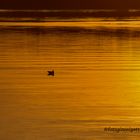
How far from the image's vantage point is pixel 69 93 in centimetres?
952

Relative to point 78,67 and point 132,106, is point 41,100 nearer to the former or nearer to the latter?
point 132,106

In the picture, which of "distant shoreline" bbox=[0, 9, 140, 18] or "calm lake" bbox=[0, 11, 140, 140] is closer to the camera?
"calm lake" bbox=[0, 11, 140, 140]

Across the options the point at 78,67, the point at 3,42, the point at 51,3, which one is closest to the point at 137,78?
the point at 78,67

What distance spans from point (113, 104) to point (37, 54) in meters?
6.41

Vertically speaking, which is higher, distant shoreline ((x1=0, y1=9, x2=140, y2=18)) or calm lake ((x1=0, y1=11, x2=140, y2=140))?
distant shoreline ((x1=0, y1=9, x2=140, y2=18))

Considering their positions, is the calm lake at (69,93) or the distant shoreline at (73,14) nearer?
the calm lake at (69,93)

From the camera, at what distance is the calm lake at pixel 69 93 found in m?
7.16

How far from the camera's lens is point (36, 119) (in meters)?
7.69

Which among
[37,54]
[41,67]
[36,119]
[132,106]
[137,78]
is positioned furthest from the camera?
[37,54]

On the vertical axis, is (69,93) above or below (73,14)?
below

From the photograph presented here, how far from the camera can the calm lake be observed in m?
7.16

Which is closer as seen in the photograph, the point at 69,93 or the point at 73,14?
the point at 69,93

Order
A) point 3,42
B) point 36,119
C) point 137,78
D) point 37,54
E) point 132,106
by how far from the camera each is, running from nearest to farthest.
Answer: point 36,119 → point 132,106 → point 137,78 → point 37,54 → point 3,42

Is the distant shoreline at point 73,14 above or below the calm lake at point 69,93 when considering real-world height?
above
